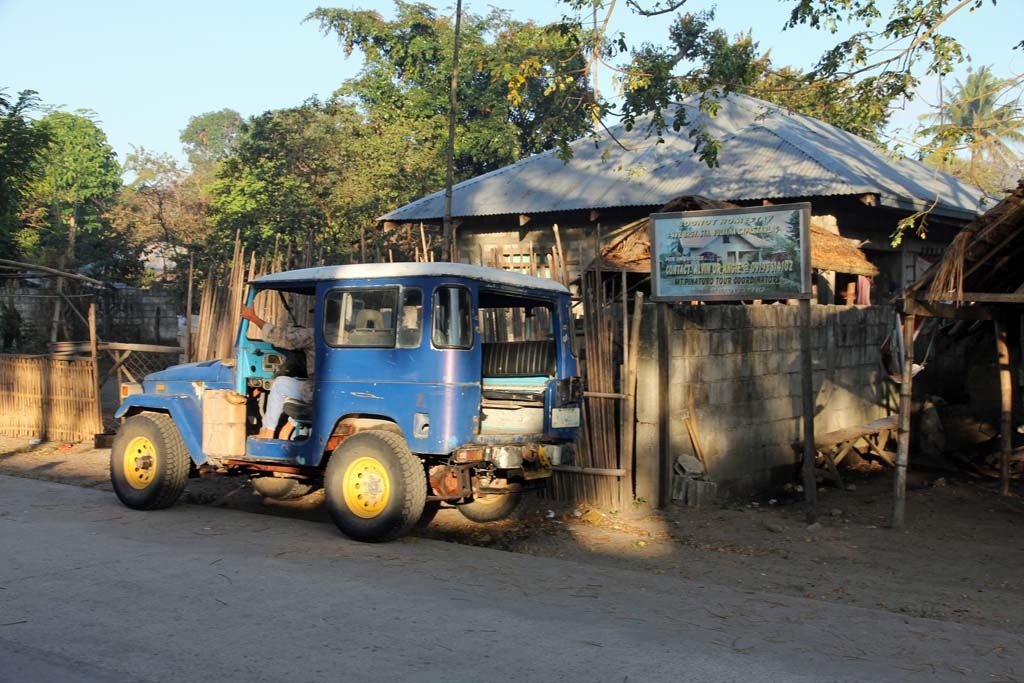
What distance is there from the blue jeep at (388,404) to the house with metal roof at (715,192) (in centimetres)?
627

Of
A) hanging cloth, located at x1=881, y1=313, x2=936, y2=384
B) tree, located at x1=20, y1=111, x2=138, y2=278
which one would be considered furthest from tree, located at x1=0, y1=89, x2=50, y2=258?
hanging cloth, located at x1=881, y1=313, x2=936, y2=384

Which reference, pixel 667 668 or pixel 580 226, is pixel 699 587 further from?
pixel 580 226

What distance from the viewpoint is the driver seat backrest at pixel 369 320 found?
25.1 ft

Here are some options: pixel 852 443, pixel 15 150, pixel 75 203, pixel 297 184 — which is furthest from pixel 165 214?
pixel 852 443

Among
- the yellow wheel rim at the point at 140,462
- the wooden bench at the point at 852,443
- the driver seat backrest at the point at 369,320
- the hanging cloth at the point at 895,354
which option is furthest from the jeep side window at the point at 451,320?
the wooden bench at the point at 852,443

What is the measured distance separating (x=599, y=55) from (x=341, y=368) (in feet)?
15.7

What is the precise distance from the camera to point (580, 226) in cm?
1658

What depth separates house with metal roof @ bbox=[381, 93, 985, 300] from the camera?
14461 millimetres

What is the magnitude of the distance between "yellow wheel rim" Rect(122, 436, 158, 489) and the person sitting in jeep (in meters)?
1.24

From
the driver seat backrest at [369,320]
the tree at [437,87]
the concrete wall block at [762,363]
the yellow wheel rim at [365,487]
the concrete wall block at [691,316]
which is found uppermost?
the tree at [437,87]

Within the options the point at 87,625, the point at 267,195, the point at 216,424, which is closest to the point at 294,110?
the point at 267,195

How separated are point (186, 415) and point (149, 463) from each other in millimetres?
593

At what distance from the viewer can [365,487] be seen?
7566 mm

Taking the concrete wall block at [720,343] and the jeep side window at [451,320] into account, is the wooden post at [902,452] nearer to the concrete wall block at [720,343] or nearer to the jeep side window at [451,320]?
the concrete wall block at [720,343]
